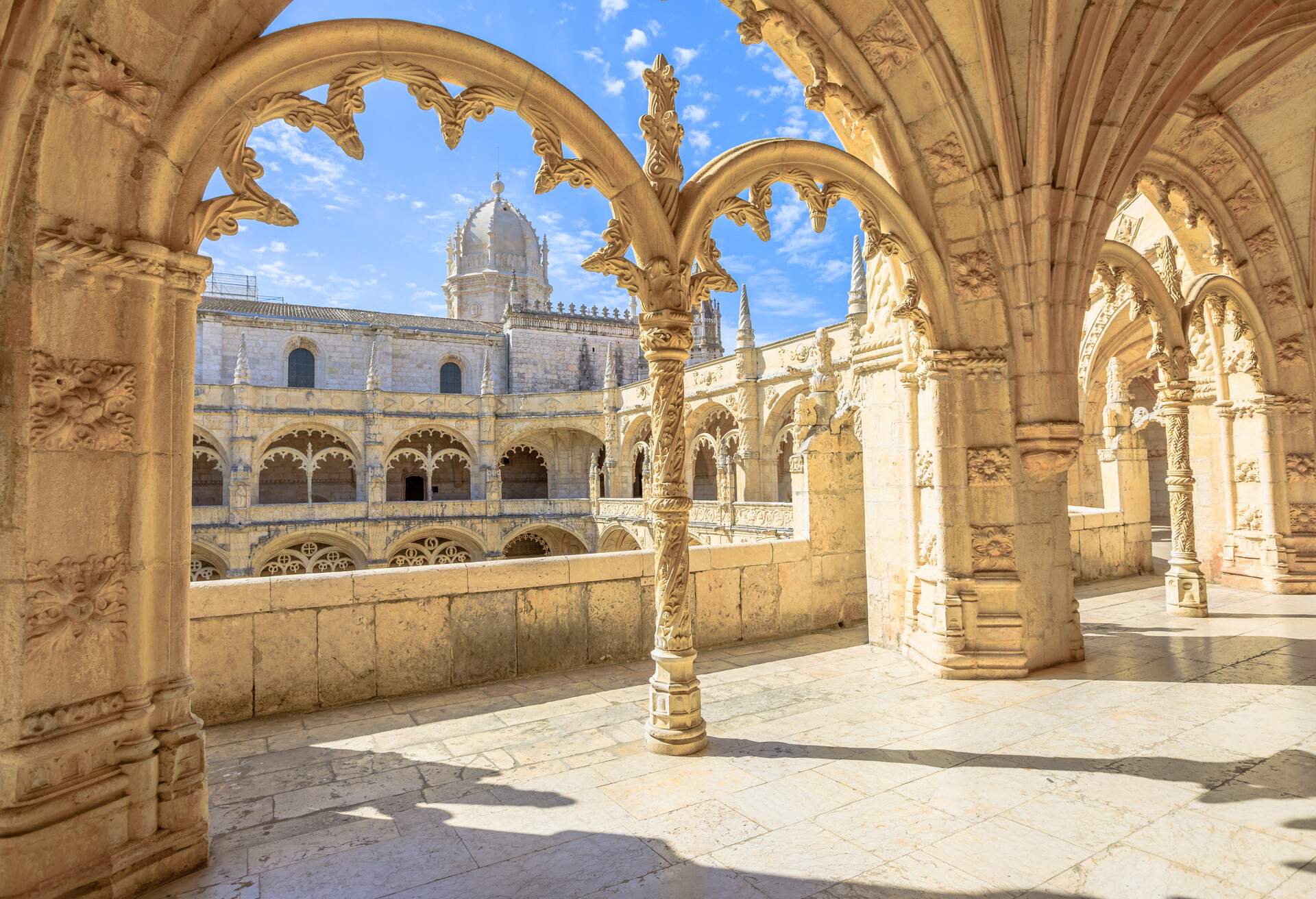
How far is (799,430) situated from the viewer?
7102 millimetres

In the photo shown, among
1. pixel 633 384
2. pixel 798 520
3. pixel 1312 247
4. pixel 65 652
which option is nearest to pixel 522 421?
pixel 633 384

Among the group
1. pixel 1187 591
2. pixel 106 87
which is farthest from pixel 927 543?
pixel 106 87

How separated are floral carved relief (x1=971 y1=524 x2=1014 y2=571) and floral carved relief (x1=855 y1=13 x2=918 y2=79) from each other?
3.39m

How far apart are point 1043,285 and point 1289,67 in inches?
183

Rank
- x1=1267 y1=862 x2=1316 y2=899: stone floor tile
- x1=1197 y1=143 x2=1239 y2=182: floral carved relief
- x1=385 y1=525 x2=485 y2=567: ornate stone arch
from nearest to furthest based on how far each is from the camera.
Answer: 1. x1=1267 y1=862 x2=1316 y2=899: stone floor tile
2. x1=1197 y1=143 x2=1239 y2=182: floral carved relief
3. x1=385 y1=525 x2=485 y2=567: ornate stone arch

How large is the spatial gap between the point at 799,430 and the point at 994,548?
257cm

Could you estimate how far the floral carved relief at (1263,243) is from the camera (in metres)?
7.65

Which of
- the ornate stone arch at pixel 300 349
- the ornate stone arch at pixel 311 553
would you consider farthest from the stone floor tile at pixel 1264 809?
the ornate stone arch at pixel 300 349

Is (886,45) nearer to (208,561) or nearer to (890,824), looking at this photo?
(890,824)

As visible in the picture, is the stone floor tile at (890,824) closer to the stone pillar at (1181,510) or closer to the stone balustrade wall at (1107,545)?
the stone pillar at (1181,510)

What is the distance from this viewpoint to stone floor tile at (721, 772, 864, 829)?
277 centimetres

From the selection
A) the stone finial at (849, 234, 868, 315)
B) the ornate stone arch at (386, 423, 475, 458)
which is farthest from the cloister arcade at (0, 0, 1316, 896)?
the ornate stone arch at (386, 423, 475, 458)

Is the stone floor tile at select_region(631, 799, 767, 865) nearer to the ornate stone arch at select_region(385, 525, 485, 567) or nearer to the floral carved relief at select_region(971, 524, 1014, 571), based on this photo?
the floral carved relief at select_region(971, 524, 1014, 571)

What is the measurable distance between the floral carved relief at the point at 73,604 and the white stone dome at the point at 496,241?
36.3 metres
